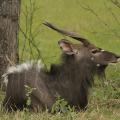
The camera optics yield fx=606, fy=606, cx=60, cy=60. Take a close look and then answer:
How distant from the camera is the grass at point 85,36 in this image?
8.24 meters

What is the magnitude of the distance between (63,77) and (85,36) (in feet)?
42.2

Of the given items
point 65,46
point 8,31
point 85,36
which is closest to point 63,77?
point 65,46

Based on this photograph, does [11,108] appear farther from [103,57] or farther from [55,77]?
[103,57]

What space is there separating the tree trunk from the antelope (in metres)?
1.44

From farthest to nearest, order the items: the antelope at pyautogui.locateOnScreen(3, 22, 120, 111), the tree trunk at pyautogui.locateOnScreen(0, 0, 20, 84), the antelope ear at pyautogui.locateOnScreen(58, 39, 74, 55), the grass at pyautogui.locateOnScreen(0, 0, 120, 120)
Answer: the tree trunk at pyautogui.locateOnScreen(0, 0, 20, 84), the antelope ear at pyautogui.locateOnScreen(58, 39, 74, 55), the antelope at pyautogui.locateOnScreen(3, 22, 120, 111), the grass at pyautogui.locateOnScreen(0, 0, 120, 120)

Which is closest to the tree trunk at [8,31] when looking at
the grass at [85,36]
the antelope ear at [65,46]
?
the grass at [85,36]

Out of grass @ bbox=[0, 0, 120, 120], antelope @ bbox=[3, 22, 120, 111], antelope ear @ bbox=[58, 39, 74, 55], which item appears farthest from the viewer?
antelope ear @ bbox=[58, 39, 74, 55]

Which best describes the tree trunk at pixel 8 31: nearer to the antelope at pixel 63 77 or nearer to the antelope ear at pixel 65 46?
the antelope at pixel 63 77

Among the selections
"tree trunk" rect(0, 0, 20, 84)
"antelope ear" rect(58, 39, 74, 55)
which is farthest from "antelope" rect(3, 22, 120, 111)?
"tree trunk" rect(0, 0, 20, 84)

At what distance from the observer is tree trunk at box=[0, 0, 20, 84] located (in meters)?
10.2

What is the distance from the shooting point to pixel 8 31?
10.3 meters

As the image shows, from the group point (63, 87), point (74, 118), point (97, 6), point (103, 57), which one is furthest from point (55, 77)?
point (97, 6)

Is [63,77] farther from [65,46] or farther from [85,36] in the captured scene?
[85,36]

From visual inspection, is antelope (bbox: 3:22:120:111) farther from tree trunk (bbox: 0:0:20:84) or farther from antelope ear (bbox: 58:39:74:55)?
tree trunk (bbox: 0:0:20:84)
